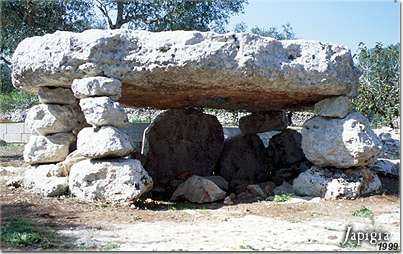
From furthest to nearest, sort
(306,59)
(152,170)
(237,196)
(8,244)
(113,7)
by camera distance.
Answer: (113,7) < (152,170) < (237,196) < (306,59) < (8,244)

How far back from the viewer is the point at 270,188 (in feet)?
29.8

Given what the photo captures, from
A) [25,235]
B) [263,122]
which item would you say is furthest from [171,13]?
[25,235]

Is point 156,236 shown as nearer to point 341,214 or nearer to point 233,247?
point 233,247

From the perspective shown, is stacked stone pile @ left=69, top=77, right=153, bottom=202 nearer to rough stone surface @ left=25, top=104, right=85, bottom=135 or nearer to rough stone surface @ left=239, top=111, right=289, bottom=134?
rough stone surface @ left=25, top=104, right=85, bottom=135

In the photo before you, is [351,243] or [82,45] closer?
[351,243]

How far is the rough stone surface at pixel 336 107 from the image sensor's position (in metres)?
8.41

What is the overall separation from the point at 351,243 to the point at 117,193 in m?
3.32

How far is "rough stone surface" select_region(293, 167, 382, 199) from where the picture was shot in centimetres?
800

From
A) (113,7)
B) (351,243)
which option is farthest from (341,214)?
(113,7)

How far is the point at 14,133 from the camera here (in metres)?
21.5

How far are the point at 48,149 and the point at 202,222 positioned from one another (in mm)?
3278

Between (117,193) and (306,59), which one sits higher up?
(306,59)

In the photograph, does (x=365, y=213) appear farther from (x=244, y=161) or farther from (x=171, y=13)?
(x=171, y=13)

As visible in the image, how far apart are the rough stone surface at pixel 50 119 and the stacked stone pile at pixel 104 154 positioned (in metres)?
0.89
